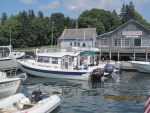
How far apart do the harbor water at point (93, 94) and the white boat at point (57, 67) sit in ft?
2.77

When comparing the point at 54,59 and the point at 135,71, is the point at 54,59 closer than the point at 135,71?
Yes

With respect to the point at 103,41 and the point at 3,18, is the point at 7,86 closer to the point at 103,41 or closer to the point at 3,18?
the point at 103,41

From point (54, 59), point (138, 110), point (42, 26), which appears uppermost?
point (42, 26)

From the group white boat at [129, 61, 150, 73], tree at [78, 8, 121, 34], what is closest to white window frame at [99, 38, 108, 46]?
white boat at [129, 61, 150, 73]

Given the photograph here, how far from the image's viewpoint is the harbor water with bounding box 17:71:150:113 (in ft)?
64.2

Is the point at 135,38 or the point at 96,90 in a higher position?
the point at 135,38

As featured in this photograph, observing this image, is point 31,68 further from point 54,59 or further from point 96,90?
point 96,90

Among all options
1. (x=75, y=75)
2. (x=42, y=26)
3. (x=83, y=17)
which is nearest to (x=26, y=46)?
(x=42, y=26)

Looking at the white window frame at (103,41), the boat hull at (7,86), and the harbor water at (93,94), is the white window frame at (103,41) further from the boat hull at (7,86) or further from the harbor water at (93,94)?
the boat hull at (7,86)

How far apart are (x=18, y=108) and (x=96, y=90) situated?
1090 centimetres

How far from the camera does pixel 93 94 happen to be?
2489 cm

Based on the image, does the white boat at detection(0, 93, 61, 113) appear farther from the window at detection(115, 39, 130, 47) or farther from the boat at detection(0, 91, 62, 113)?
the window at detection(115, 39, 130, 47)

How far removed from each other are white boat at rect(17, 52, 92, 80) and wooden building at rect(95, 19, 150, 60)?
57.3ft

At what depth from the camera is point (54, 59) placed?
34406 millimetres
